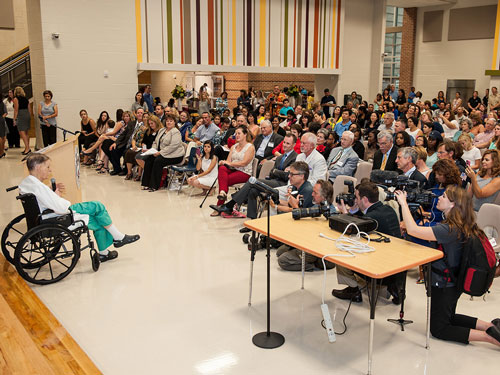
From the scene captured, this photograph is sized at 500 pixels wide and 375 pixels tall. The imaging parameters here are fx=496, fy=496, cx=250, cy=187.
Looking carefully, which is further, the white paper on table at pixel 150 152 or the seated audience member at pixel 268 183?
the white paper on table at pixel 150 152

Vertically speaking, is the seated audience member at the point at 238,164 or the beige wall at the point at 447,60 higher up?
the beige wall at the point at 447,60

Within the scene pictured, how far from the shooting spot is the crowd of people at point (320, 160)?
372 cm

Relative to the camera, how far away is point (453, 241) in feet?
10.4

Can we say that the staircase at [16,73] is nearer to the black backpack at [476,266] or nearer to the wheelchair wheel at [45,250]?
the wheelchair wheel at [45,250]

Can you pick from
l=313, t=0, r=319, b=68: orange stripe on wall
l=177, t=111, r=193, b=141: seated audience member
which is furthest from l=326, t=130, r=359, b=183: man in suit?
l=313, t=0, r=319, b=68: orange stripe on wall

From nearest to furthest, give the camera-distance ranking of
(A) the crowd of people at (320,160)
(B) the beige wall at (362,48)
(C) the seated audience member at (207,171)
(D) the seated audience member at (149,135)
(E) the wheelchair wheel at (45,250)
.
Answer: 1. (A) the crowd of people at (320,160)
2. (E) the wheelchair wheel at (45,250)
3. (C) the seated audience member at (207,171)
4. (D) the seated audience member at (149,135)
5. (B) the beige wall at (362,48)

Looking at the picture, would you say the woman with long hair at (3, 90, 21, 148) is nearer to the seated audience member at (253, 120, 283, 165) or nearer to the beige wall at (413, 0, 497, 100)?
the seated audience member at (253, 120, 283, 165)

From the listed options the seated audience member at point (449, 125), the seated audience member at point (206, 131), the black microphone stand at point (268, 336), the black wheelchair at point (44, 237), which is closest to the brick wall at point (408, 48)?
the seated audience member at point (449, 125)

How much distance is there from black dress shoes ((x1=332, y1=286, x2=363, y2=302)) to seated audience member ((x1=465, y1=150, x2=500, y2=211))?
1.66 meters

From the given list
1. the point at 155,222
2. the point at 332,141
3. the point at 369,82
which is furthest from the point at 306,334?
the point at 369,82

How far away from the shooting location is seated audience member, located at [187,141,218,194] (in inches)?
278

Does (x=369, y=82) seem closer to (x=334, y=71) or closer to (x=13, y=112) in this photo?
(x=334, y=71)

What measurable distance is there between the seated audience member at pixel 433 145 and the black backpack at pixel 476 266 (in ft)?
9.90

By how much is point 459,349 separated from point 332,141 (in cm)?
452
